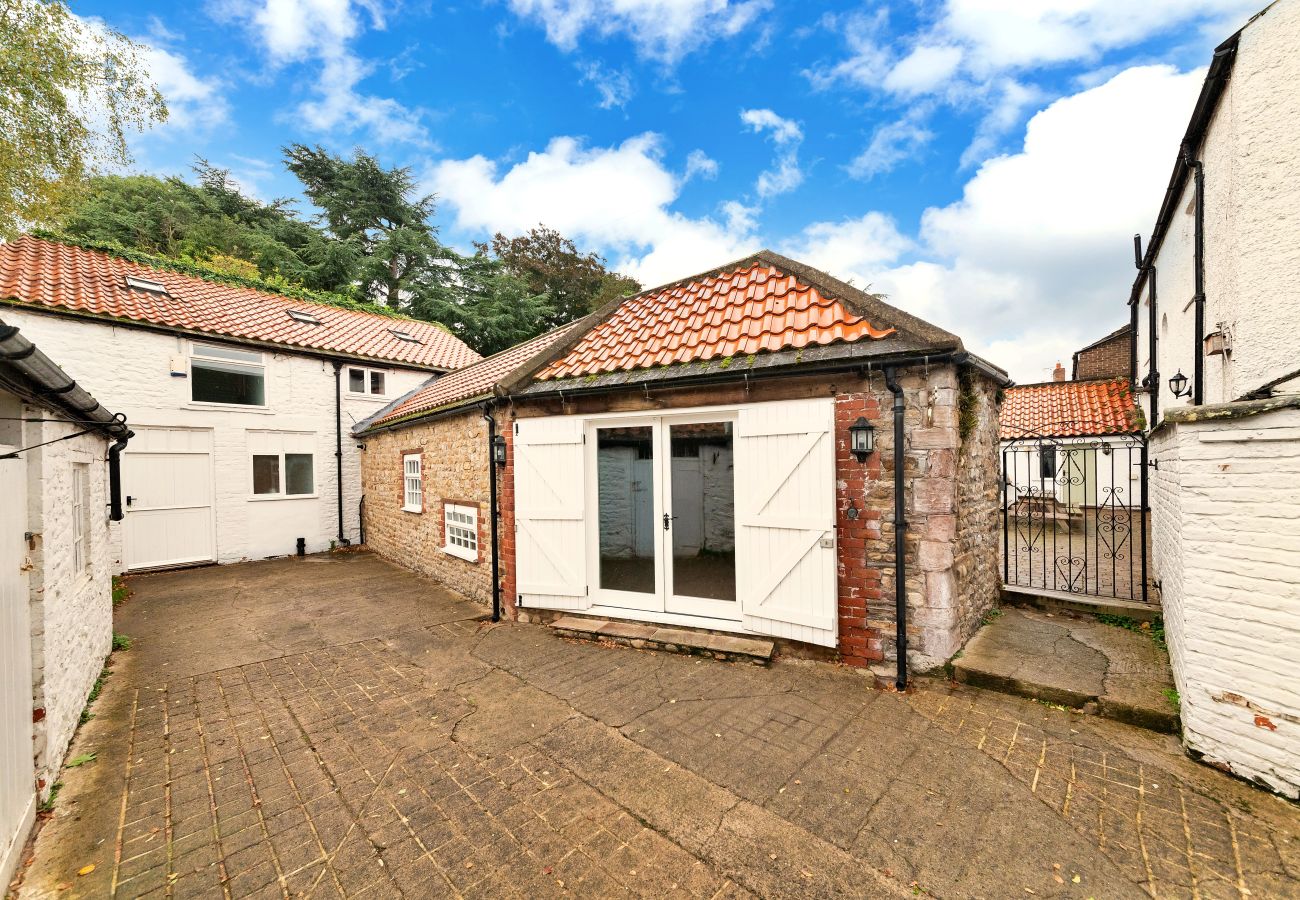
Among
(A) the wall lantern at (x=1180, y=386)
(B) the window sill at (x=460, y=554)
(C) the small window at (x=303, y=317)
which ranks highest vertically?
(C) the small window at (x=303, y=317)

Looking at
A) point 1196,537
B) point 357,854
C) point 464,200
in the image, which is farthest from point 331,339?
point 1196,537

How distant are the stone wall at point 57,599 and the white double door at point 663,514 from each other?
14.3 ft

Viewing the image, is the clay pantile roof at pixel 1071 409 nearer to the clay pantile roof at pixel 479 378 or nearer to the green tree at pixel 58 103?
the clay pantile roof at pixel 479 378

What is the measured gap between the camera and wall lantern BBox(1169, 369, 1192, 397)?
7.83 meters

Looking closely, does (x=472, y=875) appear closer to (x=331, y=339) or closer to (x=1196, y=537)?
(x=1196, y=537)

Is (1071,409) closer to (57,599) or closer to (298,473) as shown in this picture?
(57,599)

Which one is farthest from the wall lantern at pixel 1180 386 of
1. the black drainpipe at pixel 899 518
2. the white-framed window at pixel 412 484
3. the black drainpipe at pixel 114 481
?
the black drainpipe at pixel 114 481

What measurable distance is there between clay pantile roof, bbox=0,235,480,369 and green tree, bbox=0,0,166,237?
1335 mm

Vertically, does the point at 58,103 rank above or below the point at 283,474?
above

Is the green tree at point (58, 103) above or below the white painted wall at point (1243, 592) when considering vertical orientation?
above

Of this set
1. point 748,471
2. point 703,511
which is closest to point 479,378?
point 703,511

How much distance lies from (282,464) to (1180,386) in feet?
62.7

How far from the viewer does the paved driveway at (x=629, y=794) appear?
2398 mm

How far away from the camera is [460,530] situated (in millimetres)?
8102
